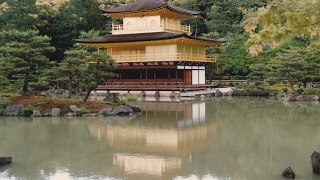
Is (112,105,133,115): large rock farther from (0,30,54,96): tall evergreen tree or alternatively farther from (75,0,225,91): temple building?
(75,0,225,91): temple building

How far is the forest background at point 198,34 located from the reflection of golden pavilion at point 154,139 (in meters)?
3.09

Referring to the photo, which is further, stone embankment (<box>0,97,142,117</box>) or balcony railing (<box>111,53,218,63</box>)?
balcony railing (<box>111,53,218,63</box>)

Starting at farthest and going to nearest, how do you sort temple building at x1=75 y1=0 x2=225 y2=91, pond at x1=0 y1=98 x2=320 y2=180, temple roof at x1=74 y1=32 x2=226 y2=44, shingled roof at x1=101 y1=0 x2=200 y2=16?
shingled roof at x1=101 y1=0 x2=200 y2=16
temple building at x1=75 y1=0 x2=225 y2=91
temple roof at x1=74 y1=32 x2=226 y2=44
pond at x1=0 y1=98 x2=320 y2=180

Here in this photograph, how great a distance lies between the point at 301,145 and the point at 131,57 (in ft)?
74.5

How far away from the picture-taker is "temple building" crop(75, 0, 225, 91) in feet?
99.6

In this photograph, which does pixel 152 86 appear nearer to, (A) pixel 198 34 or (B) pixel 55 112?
(B) pixel 55 112

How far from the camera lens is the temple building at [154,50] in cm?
3036

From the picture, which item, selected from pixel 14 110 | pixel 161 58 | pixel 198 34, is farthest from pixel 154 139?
pixel 198 34

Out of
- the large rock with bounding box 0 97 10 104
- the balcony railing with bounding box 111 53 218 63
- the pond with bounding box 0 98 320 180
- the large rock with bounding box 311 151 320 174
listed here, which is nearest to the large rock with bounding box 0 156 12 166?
the pond with bounding box 0 98 320 180

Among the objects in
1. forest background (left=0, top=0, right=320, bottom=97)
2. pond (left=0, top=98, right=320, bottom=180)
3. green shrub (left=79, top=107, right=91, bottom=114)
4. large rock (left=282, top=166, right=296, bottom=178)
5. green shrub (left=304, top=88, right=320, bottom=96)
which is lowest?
pond (left=0, top=98, right=320, bottom=180)

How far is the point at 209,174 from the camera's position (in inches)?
311

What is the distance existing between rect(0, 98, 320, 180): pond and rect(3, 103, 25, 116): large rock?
2.43ft

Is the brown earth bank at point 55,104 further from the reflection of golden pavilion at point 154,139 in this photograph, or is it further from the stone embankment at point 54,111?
the reflection of golden pavilion at point 154,139

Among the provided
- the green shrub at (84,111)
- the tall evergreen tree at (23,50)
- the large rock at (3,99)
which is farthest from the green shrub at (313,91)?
the large rock at (3,99)
